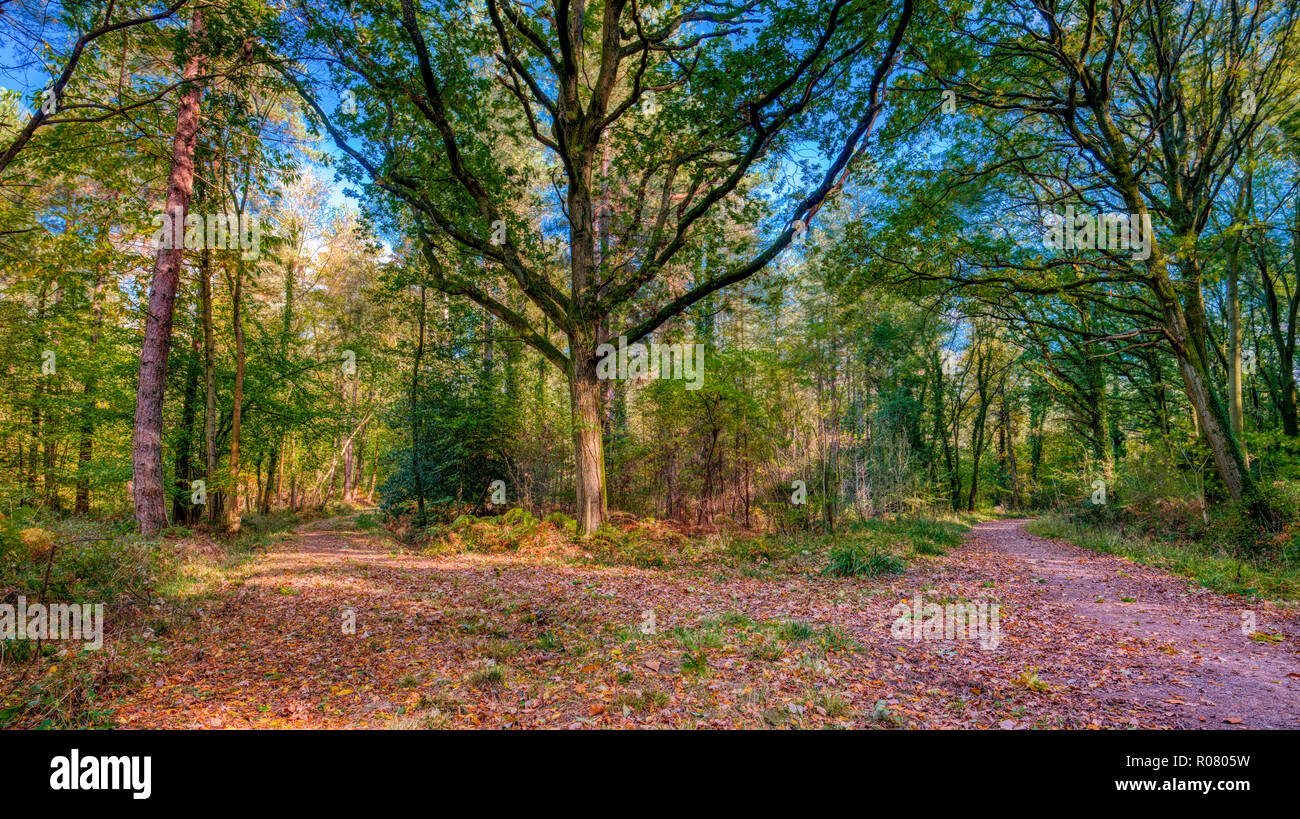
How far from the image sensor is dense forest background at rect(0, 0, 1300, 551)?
8.04m

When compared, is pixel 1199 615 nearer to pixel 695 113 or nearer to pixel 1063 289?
pixel 1063 289

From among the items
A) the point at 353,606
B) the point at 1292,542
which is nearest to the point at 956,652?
the point at 353,606

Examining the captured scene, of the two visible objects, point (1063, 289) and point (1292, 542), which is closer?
point (1292, 542)

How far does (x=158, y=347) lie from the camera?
9641 millimetres

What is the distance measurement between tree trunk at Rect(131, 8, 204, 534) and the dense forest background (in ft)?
0.59

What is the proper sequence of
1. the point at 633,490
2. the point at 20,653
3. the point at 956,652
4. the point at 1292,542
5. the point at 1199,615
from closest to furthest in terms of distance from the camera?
1. the point at 20,653
2. the point at 956,652
3. the point at 1199,615
4. the point at 1292,542
5. the point at 633,490

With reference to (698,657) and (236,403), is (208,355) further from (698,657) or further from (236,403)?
(698,657)

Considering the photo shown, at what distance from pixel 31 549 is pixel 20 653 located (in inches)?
123

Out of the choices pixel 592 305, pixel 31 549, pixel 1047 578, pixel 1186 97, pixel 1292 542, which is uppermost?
pixel 1186 97

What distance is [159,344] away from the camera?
31.7ft

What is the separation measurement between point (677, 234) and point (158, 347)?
1055 cm

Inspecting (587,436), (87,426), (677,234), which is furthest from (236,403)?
(677,234)

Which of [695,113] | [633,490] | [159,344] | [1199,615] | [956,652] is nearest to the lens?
[956,652]

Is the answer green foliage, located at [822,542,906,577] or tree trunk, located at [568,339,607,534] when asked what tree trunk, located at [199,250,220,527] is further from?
green foliage, located at [822,542,906,577]
